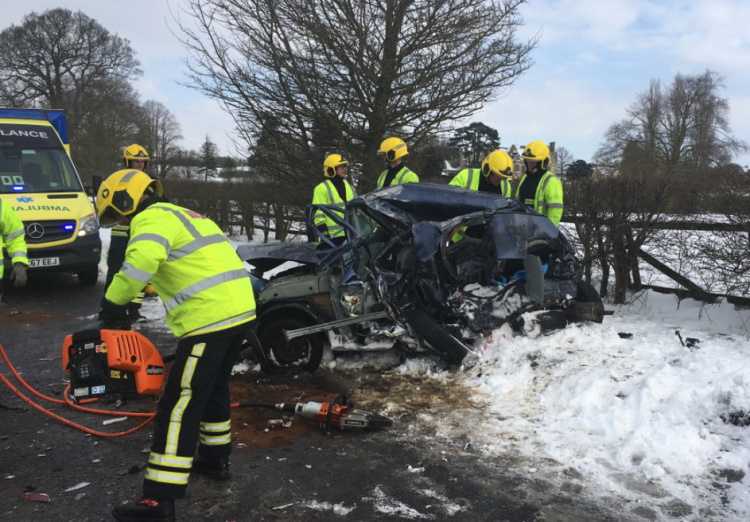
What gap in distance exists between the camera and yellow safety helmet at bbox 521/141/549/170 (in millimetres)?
6457

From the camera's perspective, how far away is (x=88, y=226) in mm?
8469

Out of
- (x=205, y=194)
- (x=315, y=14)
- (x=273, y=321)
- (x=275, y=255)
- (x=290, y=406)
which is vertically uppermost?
(x=315, y=14)

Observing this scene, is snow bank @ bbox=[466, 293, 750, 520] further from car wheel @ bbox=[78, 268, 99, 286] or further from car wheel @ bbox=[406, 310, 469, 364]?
car wheel @ bbox=[78, 268, 99, 286]

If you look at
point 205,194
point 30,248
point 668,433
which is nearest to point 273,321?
point 668,433

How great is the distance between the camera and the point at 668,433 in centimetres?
356

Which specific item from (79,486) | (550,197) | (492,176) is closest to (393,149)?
(492,176)

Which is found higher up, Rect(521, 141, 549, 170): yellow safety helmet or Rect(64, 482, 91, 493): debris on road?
Rect(521, 141, 549, 170): yellow safety helmet

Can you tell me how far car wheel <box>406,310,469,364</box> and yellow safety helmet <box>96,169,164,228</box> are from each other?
8.86ft

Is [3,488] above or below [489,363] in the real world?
below

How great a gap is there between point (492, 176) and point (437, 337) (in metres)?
2.52

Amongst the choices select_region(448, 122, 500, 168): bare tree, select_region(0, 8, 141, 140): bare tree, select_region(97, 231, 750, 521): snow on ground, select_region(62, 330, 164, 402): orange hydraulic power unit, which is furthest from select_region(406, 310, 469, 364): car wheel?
select_region(0, 8, 141, 140): bare tree

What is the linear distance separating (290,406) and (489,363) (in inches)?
81.4

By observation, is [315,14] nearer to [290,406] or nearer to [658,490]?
[290,406]

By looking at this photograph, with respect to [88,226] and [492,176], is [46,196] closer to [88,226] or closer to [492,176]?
[88,226]
